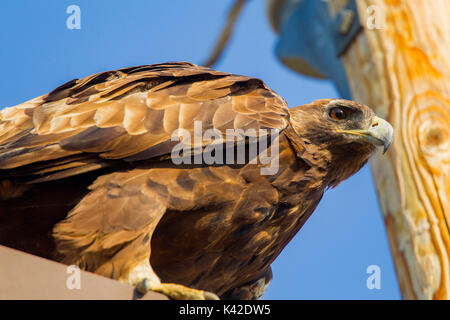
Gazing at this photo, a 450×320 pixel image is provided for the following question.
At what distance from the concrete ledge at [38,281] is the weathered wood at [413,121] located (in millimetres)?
3043

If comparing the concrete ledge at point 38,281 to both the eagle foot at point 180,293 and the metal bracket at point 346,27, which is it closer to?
the eagle foot at point 180,293

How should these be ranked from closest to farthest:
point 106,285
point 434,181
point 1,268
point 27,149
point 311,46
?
point 1,268 → point 106,285 → point 27,149 → point 434,181 → point 311,46

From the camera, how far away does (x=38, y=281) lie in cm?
262

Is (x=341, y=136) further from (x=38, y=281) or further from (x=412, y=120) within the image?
(x=38, y=281)

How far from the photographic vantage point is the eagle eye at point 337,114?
5.04 m

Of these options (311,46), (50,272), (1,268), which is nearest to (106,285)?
(50,272)

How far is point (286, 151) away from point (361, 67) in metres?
1.92

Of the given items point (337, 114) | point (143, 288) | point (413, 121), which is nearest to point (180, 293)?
point (143, 288)

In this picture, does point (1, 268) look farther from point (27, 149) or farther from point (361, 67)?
point (361, 67)

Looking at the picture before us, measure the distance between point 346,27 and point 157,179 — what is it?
3201mm

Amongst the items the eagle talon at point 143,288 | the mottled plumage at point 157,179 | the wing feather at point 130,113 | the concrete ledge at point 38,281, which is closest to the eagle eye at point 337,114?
the mottled plumage at point 157,179

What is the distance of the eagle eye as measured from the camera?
504 centimetres

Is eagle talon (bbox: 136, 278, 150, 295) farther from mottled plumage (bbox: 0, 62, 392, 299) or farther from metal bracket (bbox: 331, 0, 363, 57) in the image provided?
metal bracket (bbox: 331, 0, 363, 57)

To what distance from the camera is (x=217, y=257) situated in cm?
445
